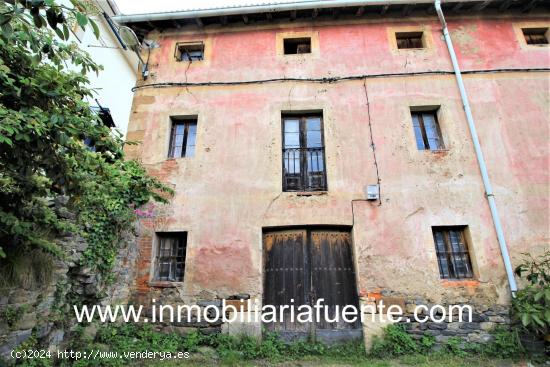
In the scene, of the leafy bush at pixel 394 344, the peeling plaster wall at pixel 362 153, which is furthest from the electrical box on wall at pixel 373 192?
the leafy bush at pixel 394 344

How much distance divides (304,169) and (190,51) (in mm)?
4464

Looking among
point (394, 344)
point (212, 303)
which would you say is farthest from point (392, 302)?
point (212, 303)

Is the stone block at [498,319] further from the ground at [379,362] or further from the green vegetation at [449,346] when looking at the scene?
the ground at [379,362]

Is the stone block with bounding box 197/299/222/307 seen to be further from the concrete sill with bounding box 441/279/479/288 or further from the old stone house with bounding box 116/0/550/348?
the concrete sill with bounding box 441/279/479/288

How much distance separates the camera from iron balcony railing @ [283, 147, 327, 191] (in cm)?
635

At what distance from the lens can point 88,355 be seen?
428 centimetres

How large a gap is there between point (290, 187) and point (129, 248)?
3.36 metres

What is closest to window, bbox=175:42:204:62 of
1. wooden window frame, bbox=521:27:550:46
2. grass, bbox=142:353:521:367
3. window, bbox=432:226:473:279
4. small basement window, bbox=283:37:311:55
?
small basement window, bbox=283:37:311:55

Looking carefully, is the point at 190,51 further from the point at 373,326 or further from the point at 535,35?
the point at 535,35

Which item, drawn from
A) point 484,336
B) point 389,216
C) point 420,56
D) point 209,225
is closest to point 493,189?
point 389,216

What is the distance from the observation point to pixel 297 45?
25.2 ft

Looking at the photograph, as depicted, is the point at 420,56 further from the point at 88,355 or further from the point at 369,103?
the point at 88,355

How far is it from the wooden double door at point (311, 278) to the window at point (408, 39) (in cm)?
500

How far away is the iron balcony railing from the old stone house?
43 millimetres
